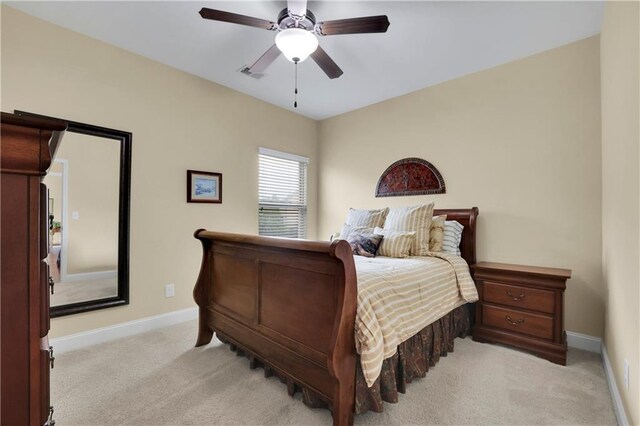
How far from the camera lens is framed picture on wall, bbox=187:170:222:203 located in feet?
10.8

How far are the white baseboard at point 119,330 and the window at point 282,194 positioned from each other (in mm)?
1401

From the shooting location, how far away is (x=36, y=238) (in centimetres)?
69

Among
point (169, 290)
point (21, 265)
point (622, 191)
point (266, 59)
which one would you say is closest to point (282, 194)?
point (169, 290)

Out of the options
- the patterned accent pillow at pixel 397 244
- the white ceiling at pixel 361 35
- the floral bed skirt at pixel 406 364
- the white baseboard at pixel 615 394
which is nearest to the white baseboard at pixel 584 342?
the white baseboard at pixel 615 394

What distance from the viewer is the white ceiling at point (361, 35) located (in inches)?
87.2

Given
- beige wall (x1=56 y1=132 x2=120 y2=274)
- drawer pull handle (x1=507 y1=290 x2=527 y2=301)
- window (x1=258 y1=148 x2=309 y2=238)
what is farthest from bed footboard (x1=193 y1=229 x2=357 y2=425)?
drawer pull handle (x1=507 y1=290 x2=527 y2=301)

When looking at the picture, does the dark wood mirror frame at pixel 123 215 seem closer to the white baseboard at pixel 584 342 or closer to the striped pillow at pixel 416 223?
the striped pillow at pixel 416 223

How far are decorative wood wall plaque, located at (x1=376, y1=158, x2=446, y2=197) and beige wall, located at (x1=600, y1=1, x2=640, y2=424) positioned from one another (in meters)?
1.45

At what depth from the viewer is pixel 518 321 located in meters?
2.51

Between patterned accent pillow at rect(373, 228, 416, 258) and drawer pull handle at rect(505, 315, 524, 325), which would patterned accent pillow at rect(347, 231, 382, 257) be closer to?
patterned accent pillow at rect(373, 228, 416, 258)

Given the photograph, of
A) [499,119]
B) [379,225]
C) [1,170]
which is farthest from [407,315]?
[499,119]

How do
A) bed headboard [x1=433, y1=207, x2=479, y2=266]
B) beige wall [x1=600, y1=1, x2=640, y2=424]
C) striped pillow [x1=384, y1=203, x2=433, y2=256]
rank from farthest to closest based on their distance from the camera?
bed headboard [x1=433, y1=207, x2=479, y2=266] < striped pillow [x1=384, y1=203, x2=433, y2=256] < beige wall [x1=600, y1=1, x2=640, y2=424]

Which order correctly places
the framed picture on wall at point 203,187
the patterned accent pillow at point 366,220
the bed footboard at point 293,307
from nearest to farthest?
the bed footboard at point 293,307
the framed picture on wall at point 203,187
the patterned accent pillow at point 366,220

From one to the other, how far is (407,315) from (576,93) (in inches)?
97.9
